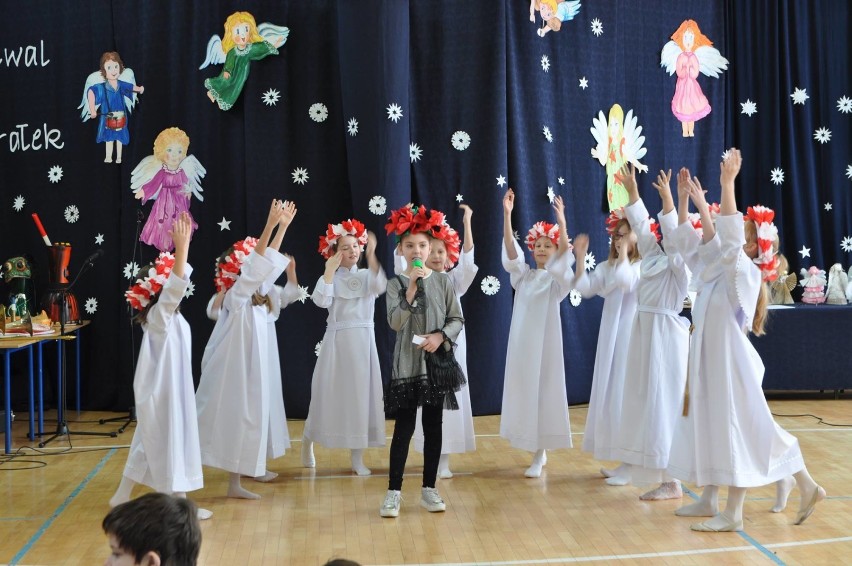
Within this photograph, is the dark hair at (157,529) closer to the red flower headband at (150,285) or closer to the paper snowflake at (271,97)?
the red flower headband at (150,285)

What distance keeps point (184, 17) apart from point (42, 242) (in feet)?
7.03

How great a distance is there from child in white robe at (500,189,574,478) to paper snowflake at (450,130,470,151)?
1.92m

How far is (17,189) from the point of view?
7.46 meters

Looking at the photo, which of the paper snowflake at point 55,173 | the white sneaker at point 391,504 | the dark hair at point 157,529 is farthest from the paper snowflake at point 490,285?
the dark hair at point 157,529

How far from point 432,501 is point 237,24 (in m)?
4.34

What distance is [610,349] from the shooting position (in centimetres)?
517

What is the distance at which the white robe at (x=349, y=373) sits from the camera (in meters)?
5.24

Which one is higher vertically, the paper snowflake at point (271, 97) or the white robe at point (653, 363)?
the paper snowflake at point (271, 97)

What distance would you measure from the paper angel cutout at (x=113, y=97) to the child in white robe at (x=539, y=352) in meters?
3.58

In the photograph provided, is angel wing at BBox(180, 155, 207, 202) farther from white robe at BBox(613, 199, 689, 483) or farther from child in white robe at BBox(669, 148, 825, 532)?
child in white robe at BBox(669, 148, 825, 532)

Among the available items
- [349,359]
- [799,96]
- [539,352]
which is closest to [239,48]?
[349,359]

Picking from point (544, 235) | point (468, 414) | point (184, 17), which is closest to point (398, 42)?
point (184, 17)

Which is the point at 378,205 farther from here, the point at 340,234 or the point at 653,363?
the point at 653,363

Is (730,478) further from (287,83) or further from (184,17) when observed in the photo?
(184,17)
